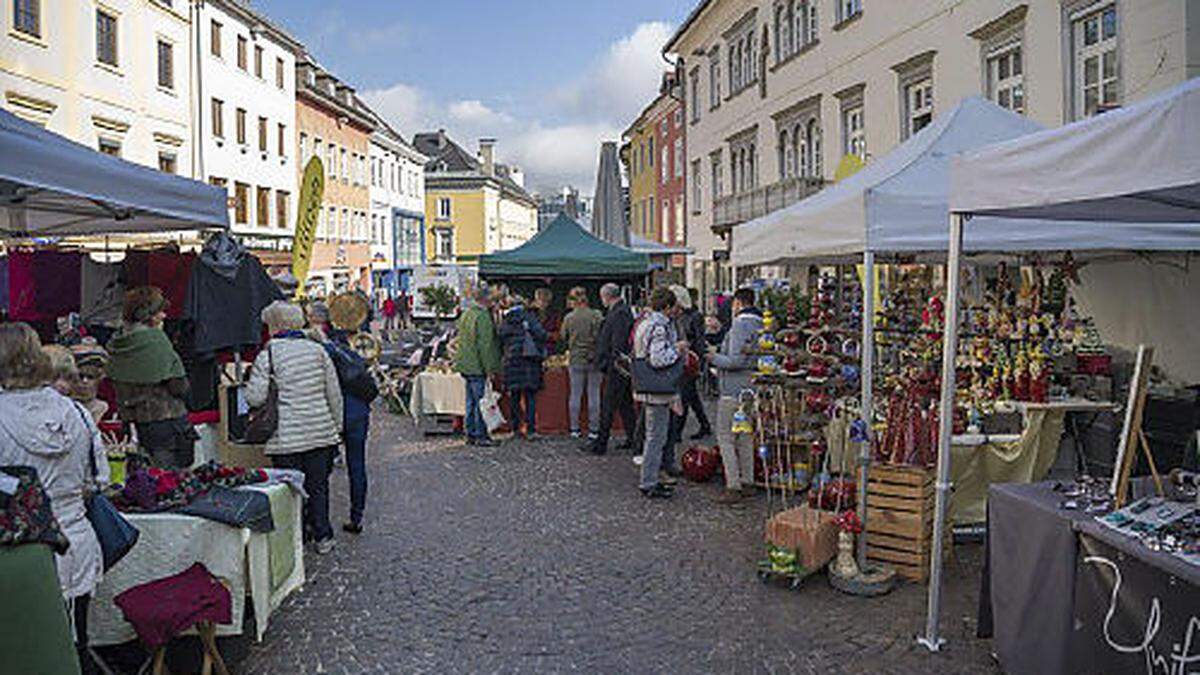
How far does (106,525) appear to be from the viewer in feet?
13.2

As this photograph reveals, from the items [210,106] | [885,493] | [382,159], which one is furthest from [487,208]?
[885,493]

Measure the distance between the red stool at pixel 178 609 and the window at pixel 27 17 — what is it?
65.9 feet

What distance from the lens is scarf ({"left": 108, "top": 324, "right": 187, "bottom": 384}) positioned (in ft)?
19.7

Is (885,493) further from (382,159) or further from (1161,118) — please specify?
(382,159)

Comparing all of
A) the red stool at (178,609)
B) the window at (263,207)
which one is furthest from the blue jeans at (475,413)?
the window at (263,207)

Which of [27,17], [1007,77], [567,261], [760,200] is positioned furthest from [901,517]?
[27,17]

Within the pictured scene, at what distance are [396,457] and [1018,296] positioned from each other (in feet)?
22.1

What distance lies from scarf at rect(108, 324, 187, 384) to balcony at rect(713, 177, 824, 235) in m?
14.2

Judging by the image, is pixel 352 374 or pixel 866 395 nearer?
pixel 866 395

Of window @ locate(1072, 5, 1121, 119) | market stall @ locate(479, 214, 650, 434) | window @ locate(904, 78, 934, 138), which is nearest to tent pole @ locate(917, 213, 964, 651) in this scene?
window @ locate(1072, 5, 1121, 119)

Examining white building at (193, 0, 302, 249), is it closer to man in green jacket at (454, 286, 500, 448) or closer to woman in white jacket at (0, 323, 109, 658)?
man in green jacket at (454, 286, 500, 448)

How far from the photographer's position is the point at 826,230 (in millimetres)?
6562

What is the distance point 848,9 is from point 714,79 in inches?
453

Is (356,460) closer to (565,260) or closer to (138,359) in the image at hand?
(138,359)
